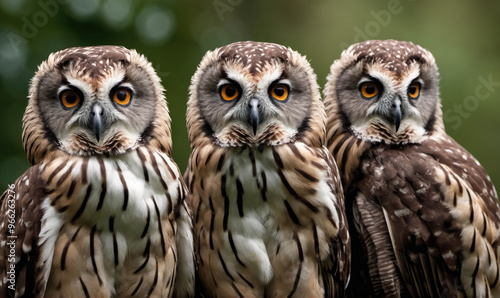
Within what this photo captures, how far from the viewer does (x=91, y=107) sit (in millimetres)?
3359

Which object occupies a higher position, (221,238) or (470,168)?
(470,168)

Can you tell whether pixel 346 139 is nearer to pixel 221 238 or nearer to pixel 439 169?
pixel 439 169

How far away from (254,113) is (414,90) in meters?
1.17

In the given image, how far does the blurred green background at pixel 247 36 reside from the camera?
20.5ft

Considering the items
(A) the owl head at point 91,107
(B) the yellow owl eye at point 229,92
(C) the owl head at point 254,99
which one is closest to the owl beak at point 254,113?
(C) the owl head at point 254,99

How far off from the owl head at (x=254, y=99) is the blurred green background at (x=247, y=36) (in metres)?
2.28

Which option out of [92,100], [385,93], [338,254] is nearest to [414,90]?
[385,93]

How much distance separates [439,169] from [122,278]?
1.86 metres

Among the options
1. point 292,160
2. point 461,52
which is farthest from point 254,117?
point 461,52

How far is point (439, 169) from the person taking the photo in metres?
3.99

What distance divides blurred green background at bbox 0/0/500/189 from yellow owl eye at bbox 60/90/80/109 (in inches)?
103


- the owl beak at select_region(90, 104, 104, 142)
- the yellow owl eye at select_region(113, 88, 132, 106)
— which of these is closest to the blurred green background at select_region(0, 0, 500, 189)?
the yellow owl eye at select_region(113, 88, 132, 106)

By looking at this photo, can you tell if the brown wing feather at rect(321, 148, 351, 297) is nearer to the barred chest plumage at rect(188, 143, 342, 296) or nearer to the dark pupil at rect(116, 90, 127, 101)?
the barred chest plumage at rect(188, 143, 342, 296)

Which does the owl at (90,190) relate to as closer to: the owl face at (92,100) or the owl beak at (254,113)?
the owl face at (92,100)
